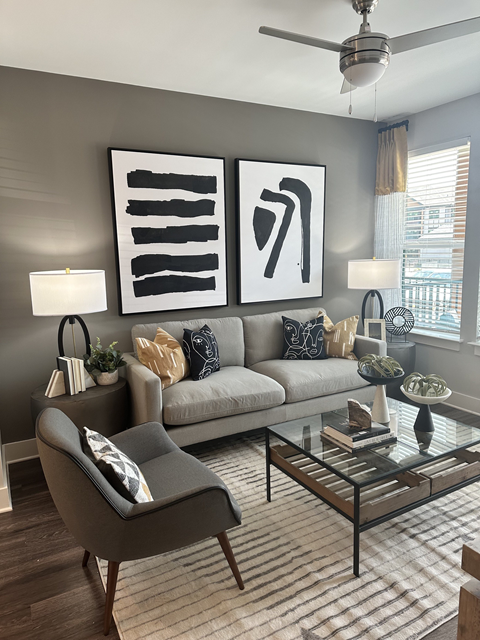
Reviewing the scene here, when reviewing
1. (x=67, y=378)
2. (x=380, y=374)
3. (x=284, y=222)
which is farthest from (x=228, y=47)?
(x=67, y=378)

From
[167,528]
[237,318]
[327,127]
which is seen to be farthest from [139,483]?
[327,127]

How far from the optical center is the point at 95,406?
8.84 feet

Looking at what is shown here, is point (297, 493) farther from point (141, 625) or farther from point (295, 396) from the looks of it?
point (141, 625)

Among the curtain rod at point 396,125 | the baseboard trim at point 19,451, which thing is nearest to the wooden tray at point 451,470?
the baseboard trim at point 19,451

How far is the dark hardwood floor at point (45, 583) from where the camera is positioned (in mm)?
1678

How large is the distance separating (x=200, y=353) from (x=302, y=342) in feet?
3.19

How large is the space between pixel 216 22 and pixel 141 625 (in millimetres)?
2916

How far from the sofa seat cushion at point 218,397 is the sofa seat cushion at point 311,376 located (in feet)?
0.39

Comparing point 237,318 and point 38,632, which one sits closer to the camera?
point 38,632

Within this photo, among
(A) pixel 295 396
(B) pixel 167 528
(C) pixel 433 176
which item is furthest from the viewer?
(C) pixel 433 176

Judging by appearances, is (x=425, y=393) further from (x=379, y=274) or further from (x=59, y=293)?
(x=59, y=293)

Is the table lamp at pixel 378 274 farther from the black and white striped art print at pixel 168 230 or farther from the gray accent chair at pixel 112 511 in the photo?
the gray accent chair at pixel 112 511

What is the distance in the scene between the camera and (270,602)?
1781mm

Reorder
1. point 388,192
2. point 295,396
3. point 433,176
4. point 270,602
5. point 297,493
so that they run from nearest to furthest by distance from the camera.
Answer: point 270,602, point 297,493, point 295,396, point 433,176, point 388,192
